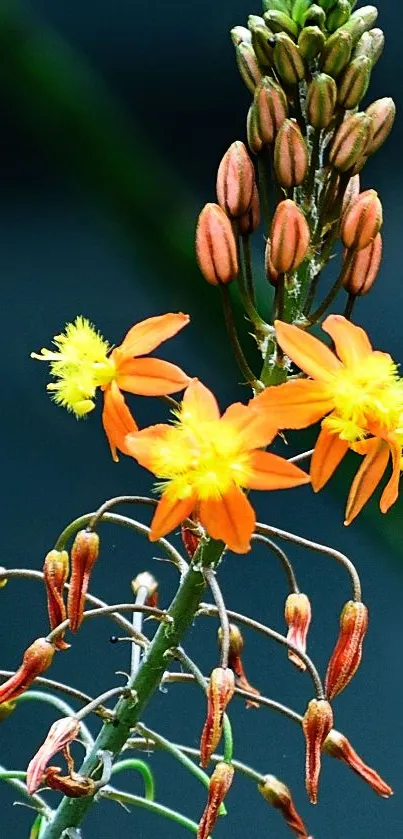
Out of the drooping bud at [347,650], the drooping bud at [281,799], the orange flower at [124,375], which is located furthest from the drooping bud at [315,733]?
the orange flower at [124,375]

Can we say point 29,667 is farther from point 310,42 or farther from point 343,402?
point 310,42

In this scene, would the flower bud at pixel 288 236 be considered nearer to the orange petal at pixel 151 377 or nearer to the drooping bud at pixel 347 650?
the orange petal at pixel 151 377

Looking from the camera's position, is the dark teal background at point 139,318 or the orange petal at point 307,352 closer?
the orange petal at point 307,352

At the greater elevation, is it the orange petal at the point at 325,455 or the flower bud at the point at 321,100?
the flower bud at the point at 321,100

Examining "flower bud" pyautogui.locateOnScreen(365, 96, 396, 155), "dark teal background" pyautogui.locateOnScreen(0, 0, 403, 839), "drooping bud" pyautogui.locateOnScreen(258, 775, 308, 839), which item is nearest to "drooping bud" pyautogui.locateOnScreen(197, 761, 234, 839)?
"drooping bud" pyautogui.locateOnScreen(258, 775, 308, 839)

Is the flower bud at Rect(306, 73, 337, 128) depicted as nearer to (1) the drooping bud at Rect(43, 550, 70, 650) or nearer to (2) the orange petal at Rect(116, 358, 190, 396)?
(2) the orange petal at Rect(116, 358, 190, 396)

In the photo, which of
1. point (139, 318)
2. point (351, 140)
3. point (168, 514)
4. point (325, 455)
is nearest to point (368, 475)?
point (325, 455)
